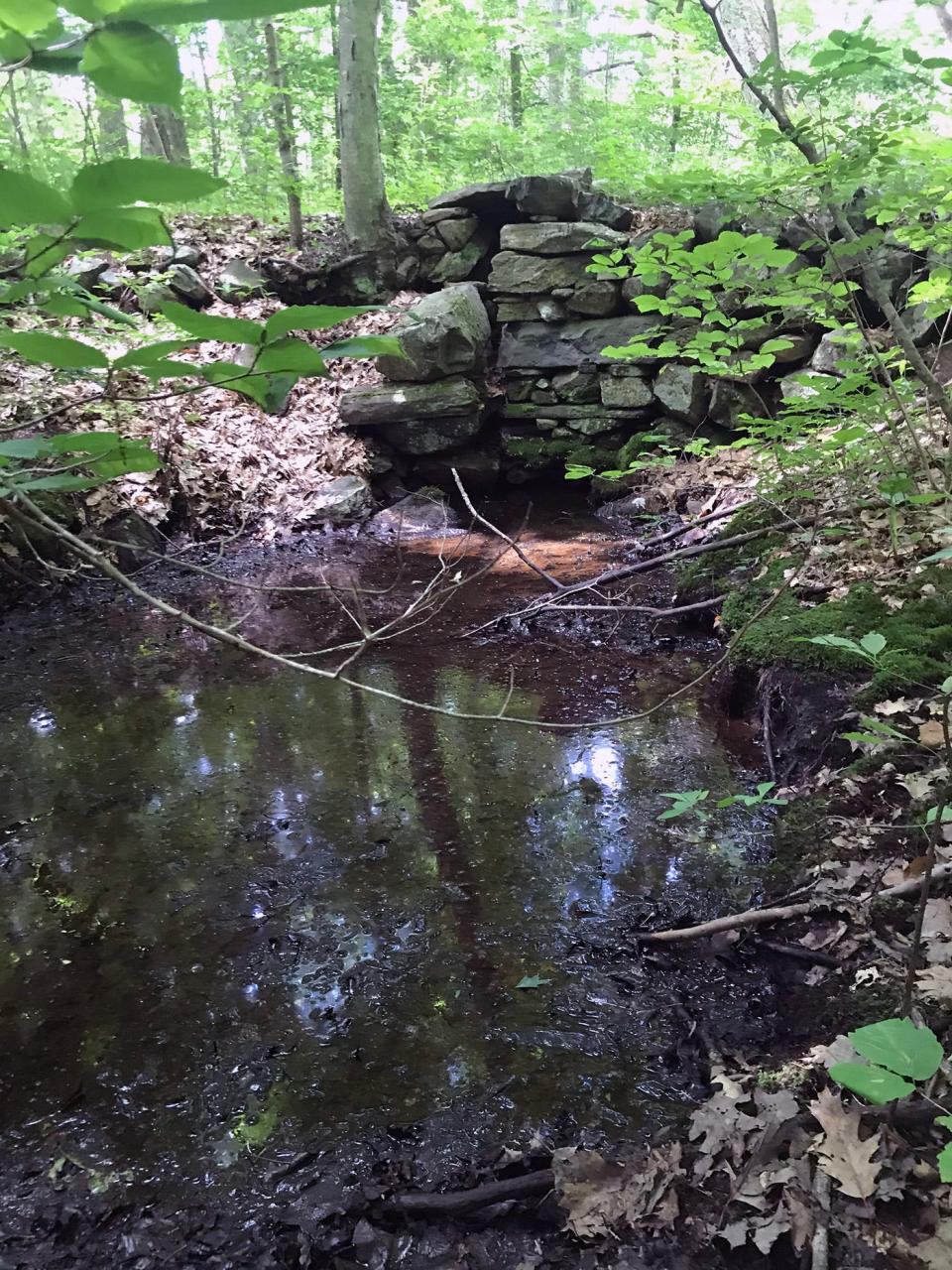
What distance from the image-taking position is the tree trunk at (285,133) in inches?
391

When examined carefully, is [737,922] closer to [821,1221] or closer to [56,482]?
[821,1221]

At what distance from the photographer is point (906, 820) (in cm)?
243

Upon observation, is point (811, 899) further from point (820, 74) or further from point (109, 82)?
point (820, 74)

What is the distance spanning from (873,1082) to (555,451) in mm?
9086

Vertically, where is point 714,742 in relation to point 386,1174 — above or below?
below

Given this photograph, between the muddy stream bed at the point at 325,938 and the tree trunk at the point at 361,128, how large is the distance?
25.8 feet

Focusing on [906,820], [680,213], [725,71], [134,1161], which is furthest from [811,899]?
[725,71]

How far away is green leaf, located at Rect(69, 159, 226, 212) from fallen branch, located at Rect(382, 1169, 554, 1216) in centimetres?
196

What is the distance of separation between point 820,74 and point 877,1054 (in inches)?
118

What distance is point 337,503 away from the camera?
8422 millimetres

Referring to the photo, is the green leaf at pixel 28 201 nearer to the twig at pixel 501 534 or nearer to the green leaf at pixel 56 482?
→ the green leaf at pixel 56 482

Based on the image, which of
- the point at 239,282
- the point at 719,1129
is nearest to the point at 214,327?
the point at 719,1129

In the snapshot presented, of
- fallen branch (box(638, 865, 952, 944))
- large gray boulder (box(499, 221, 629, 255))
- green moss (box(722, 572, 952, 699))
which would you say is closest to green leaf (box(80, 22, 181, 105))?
fallen branch (box(638, 865, 952, 944))

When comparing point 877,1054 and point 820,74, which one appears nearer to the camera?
point 877,1054
